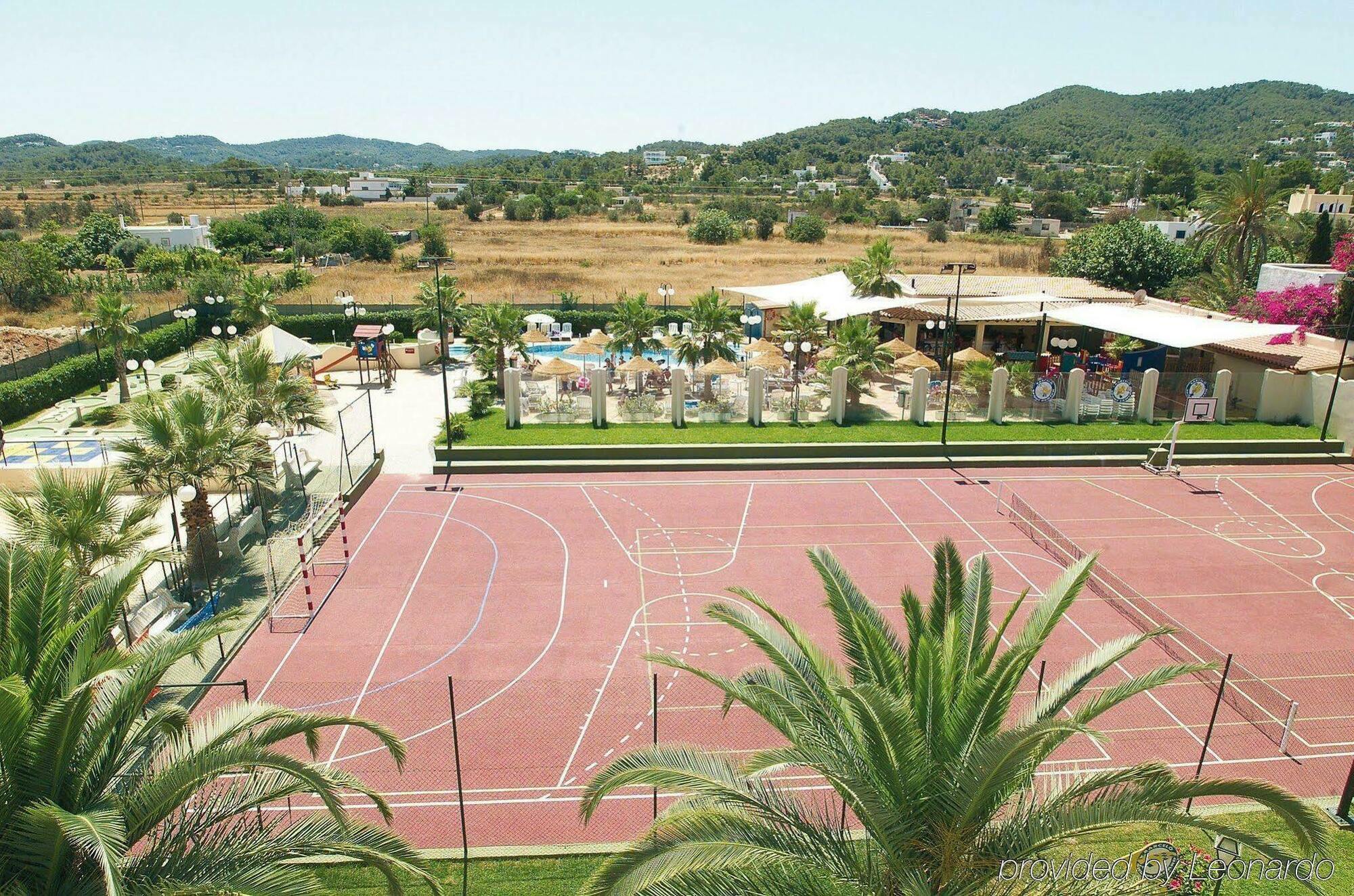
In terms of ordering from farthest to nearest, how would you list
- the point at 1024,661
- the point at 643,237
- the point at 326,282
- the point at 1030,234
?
the point at 1030,234, the point at 643,237, the point at 326,282, the point at 1024,661

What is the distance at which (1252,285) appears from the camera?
47656 mm

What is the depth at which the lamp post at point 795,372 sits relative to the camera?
32.6 metres

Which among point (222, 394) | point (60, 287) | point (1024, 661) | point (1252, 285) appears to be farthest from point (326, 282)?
point (1024, 661)

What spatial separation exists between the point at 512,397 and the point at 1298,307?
34.1 meters

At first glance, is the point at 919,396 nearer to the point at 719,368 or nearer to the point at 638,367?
the point at 719,368

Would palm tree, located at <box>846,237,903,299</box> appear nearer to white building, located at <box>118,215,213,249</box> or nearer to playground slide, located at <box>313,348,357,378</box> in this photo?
playground slide, located at <box>313,348,357,378</box>

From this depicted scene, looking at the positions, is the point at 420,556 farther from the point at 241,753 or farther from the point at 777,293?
the point at 777,293

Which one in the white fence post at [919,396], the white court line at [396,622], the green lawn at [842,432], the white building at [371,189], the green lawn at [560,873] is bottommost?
the white court line at [396,622]

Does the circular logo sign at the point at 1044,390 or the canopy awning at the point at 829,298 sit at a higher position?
the canopy awning at the point at 829,298

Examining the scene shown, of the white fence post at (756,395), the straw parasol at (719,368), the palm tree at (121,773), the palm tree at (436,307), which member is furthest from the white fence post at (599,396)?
the palm tree at (121,773)

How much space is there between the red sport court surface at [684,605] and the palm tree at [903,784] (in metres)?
1.59

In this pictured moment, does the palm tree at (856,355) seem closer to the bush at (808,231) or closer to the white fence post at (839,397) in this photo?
the white fence post at (839,397)

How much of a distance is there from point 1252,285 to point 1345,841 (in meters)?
43.6

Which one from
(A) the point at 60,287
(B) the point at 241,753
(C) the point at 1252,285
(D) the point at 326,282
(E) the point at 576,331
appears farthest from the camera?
(D) the point at 326,282
